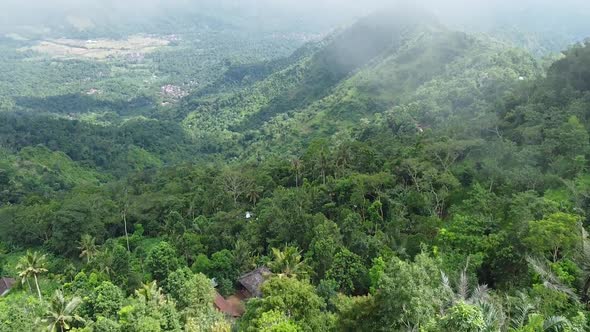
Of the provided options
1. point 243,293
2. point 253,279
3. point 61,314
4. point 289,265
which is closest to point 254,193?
point 243,293

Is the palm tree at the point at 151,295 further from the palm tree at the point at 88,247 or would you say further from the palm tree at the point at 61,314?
the palm tree at the point at 88,247

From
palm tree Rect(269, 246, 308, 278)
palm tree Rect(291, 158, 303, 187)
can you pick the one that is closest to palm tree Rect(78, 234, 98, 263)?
palm tree Rect(269, 246, 308, 278)

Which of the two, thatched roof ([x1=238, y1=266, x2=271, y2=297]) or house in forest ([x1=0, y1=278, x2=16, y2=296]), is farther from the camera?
house in forest ([x1=0, y1=278, x2=16, y2=296])

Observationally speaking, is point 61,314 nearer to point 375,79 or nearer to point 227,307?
point 227,307

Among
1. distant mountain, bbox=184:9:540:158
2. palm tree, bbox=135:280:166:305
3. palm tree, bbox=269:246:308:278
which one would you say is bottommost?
distant mountain, bbox=184:9:540:158

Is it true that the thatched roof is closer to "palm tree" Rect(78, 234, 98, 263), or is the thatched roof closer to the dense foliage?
the dense foliage
